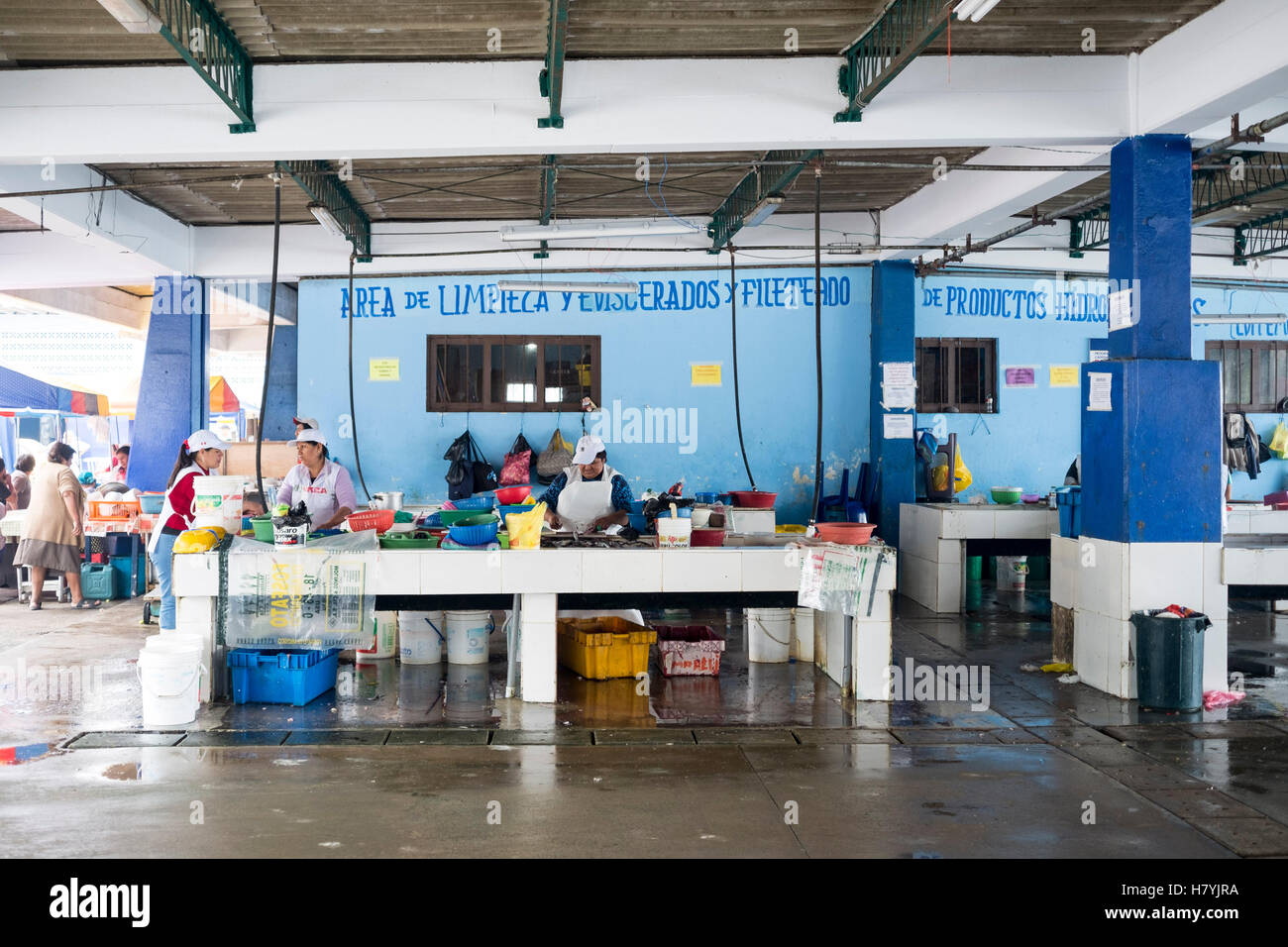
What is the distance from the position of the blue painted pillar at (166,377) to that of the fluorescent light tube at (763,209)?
6.35 meters

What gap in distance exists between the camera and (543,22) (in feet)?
21.2

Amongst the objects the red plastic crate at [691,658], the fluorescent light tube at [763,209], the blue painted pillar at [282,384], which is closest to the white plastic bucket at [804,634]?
the red plastic crate at [691,658]

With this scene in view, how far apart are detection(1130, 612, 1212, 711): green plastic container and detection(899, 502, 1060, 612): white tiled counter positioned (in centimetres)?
358

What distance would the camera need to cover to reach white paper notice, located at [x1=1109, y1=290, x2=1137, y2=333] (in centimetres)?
701

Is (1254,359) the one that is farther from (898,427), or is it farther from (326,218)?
(326,218)

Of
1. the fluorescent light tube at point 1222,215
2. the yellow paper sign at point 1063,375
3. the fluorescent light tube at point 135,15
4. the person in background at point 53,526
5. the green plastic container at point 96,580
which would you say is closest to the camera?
the fluorescent light tube at point 135,15

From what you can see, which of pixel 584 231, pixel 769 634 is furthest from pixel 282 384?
pixel 769 634

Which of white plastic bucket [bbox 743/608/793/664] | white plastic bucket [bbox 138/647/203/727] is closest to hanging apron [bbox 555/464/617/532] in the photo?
white plastic bucket [bbox 743/608/793/664]

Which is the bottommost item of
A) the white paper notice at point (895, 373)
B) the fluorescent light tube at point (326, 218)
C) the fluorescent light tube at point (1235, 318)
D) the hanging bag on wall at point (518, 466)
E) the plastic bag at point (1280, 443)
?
the hanging bag on wall at point (518, 466)

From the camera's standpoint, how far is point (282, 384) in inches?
670

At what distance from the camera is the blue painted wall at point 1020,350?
12.2 m

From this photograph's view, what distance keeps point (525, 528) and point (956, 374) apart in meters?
7.13

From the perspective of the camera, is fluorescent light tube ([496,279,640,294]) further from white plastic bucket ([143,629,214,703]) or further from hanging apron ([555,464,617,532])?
white plastic bucket ([143,629,214,703])

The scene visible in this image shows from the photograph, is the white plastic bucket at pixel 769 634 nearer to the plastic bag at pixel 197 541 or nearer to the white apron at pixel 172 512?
the plastic bag at pixel 197 541
